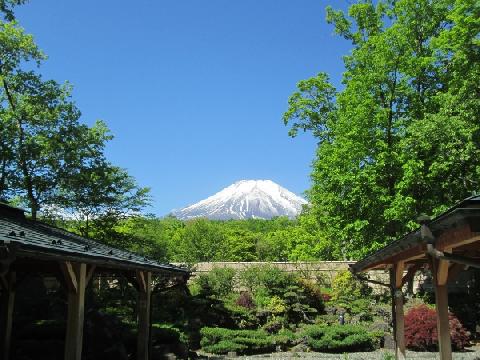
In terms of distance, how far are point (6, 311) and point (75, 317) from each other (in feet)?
14.7

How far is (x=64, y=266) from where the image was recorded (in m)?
7.06

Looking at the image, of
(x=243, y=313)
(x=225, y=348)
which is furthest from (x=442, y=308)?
(x=243, y=313)

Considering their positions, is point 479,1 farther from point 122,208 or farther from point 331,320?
point 122,208

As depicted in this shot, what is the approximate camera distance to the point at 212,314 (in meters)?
20.7

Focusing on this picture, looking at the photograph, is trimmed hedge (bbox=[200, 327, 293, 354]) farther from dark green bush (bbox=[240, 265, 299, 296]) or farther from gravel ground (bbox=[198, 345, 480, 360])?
dark green bush (bbox=[240, 265, 299, 296])

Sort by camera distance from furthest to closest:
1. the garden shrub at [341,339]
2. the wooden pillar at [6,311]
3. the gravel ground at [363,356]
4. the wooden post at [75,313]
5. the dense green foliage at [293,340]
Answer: the garden shrub at [341,339] < the dense green foliage at [293,340] < the gravel ground at [363,356] < the wooden pillar at [6,311] < the wooden post at [75,313]

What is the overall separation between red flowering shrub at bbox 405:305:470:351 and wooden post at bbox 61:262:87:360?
513 inches

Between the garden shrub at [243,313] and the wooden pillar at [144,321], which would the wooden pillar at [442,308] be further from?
the garden shrub at [243,313]

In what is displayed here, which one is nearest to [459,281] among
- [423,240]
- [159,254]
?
[159,254]

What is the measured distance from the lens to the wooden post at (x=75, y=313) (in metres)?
7.36

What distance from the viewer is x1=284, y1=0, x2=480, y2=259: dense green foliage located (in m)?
19.8

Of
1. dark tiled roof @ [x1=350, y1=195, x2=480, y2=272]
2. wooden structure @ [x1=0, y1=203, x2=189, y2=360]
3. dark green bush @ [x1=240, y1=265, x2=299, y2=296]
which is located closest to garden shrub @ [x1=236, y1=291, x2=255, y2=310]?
dark green bush @ [x1=240, y1=265, x2=299, y2=296]

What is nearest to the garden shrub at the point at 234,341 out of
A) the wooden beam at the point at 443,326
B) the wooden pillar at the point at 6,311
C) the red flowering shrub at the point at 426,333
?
the red flowering shrub at the point at 426,333

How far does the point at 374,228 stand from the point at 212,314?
318 inches
